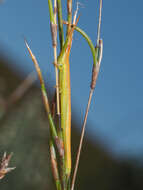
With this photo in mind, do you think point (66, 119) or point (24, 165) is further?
point (24, 165)

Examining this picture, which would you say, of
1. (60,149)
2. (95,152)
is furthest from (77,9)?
(95,152)

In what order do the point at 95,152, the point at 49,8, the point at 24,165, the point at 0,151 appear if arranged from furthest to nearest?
the point at 95,152, the point at 24,165, the point at 0,151, the point at 49,8

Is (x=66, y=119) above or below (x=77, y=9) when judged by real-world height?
Result: below

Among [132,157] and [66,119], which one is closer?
[66,119]

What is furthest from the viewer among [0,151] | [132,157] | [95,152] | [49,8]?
[95,152]

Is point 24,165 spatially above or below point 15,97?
above

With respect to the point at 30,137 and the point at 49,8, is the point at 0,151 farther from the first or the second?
the point at 49,8

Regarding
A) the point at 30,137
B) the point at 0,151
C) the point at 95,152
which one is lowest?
the point at 0,151

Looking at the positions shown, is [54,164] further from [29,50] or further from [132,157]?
[132,157]

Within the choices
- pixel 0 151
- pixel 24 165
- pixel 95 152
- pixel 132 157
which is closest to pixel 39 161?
pixel 24 165
